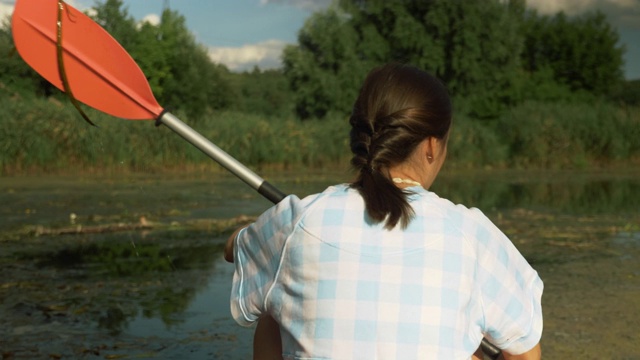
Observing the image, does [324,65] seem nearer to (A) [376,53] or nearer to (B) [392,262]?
(A) [376,53]

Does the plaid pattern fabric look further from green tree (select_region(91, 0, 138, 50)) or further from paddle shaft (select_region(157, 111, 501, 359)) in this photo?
green tree (select_region(91, 0, 138, 50))

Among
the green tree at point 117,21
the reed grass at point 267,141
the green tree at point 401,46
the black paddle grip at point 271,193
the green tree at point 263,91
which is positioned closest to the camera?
the black paddle grip at point 271,193

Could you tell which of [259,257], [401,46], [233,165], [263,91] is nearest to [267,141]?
[401,46]

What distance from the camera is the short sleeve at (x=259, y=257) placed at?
1.93 meters

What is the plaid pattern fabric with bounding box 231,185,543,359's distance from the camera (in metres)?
1.85

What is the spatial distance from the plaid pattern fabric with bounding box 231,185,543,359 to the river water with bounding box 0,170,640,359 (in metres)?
2.04

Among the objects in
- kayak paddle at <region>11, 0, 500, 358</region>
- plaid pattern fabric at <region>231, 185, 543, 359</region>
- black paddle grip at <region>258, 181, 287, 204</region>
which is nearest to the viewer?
plaid pattern fabric at <region>231, 185, 543, 359</region>

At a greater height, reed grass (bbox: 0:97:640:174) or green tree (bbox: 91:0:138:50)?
green tree (bbox: 91:0:138:50)

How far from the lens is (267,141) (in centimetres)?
2200

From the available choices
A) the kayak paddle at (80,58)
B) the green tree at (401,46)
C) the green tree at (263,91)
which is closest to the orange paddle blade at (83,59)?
the kayak paddle at (80,58)

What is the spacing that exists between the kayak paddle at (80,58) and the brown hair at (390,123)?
3.60 ft

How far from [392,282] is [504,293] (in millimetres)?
233

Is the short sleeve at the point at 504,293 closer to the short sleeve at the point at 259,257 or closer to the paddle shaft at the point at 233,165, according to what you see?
the short sleeve at the point at 259,257

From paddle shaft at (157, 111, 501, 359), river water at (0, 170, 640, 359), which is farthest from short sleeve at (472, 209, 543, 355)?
river water at (0, 170, 640, 359)
